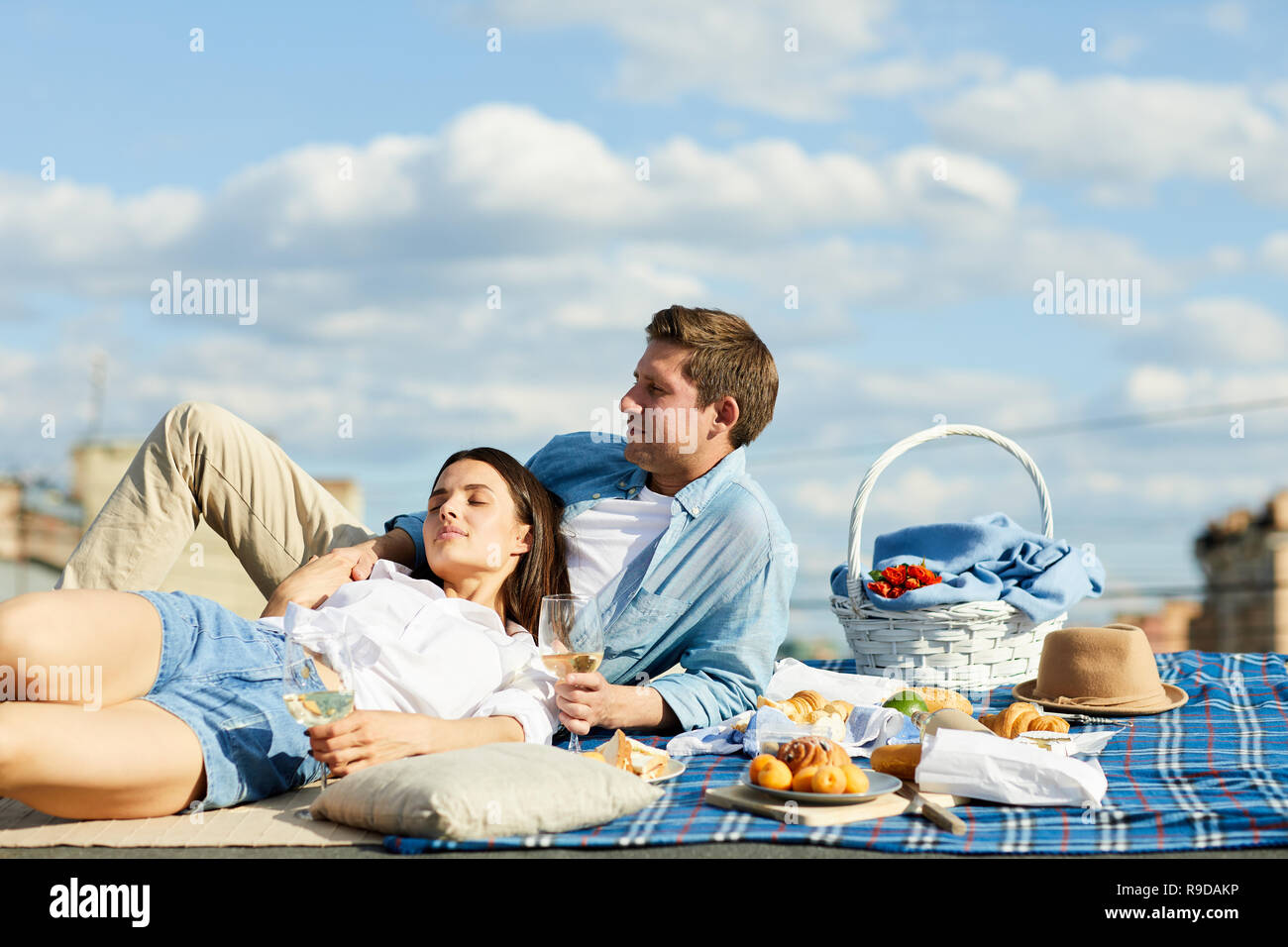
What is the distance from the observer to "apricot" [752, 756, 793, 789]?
2689mm

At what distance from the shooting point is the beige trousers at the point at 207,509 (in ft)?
13.3

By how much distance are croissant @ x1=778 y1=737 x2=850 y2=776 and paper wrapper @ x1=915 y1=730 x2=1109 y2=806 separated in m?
0.22

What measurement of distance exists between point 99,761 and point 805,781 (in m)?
1.46

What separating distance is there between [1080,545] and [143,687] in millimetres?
3552

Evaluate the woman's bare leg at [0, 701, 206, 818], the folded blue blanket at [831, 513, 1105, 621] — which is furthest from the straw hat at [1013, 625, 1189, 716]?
the woman's bare leg at [0, 701, 206, 818]

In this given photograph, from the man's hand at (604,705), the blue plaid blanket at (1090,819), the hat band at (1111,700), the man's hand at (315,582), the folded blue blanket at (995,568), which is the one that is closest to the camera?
the blue plaid blanket at (1090,819)

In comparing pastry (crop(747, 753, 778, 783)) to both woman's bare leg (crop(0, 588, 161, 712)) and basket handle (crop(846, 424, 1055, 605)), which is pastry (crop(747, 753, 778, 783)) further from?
basket handle (crop(846, 424, 1055, 605))

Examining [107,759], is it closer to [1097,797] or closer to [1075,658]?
[1097,797]

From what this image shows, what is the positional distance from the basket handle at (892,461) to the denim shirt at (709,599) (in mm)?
770

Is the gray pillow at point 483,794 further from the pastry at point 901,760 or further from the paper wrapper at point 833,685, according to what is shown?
the paper wrapper at point 833,685

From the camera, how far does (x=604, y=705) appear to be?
11.2 feet

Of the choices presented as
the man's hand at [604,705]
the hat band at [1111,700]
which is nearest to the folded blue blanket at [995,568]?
the hat band at [1111,700]
